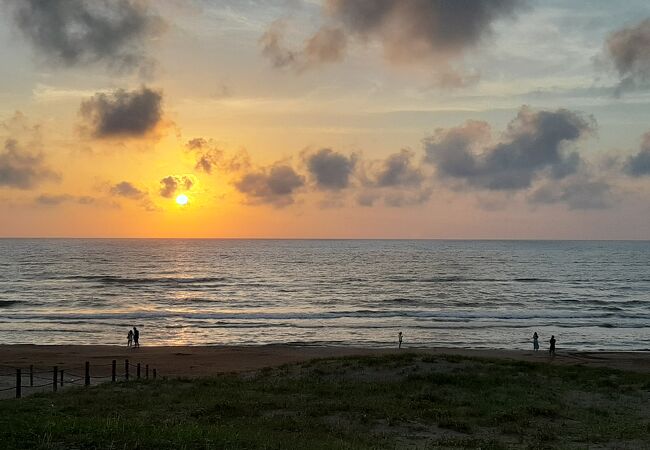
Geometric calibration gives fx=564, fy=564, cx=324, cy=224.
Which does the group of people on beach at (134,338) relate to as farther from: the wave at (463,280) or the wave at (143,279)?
the wave at (463,280)

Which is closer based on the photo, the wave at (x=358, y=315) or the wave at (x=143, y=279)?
the wave at (x=358, y=315)

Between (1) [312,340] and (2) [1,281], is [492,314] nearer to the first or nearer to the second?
(1) [312,340]

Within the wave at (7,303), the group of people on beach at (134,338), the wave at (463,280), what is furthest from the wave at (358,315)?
the wave at (463,280)

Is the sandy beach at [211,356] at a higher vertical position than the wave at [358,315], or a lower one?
higher

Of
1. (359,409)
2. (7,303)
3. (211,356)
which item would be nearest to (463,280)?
(211,356)

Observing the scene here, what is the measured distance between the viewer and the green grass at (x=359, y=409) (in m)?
13.0

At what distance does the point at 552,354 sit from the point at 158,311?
45.9 m

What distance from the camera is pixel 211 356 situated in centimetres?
4147

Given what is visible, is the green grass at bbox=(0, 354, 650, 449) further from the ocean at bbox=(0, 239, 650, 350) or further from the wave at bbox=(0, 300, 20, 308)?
the wave at bbox=(0, 300, 20, 308)

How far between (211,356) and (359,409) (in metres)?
25.1

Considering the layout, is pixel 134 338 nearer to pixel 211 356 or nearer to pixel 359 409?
pixel 211 356

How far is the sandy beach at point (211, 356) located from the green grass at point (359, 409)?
1267 cm

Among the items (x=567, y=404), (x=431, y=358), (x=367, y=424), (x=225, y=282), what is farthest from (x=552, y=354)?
(x=225, y=282)

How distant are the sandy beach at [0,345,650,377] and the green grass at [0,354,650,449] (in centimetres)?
1267
